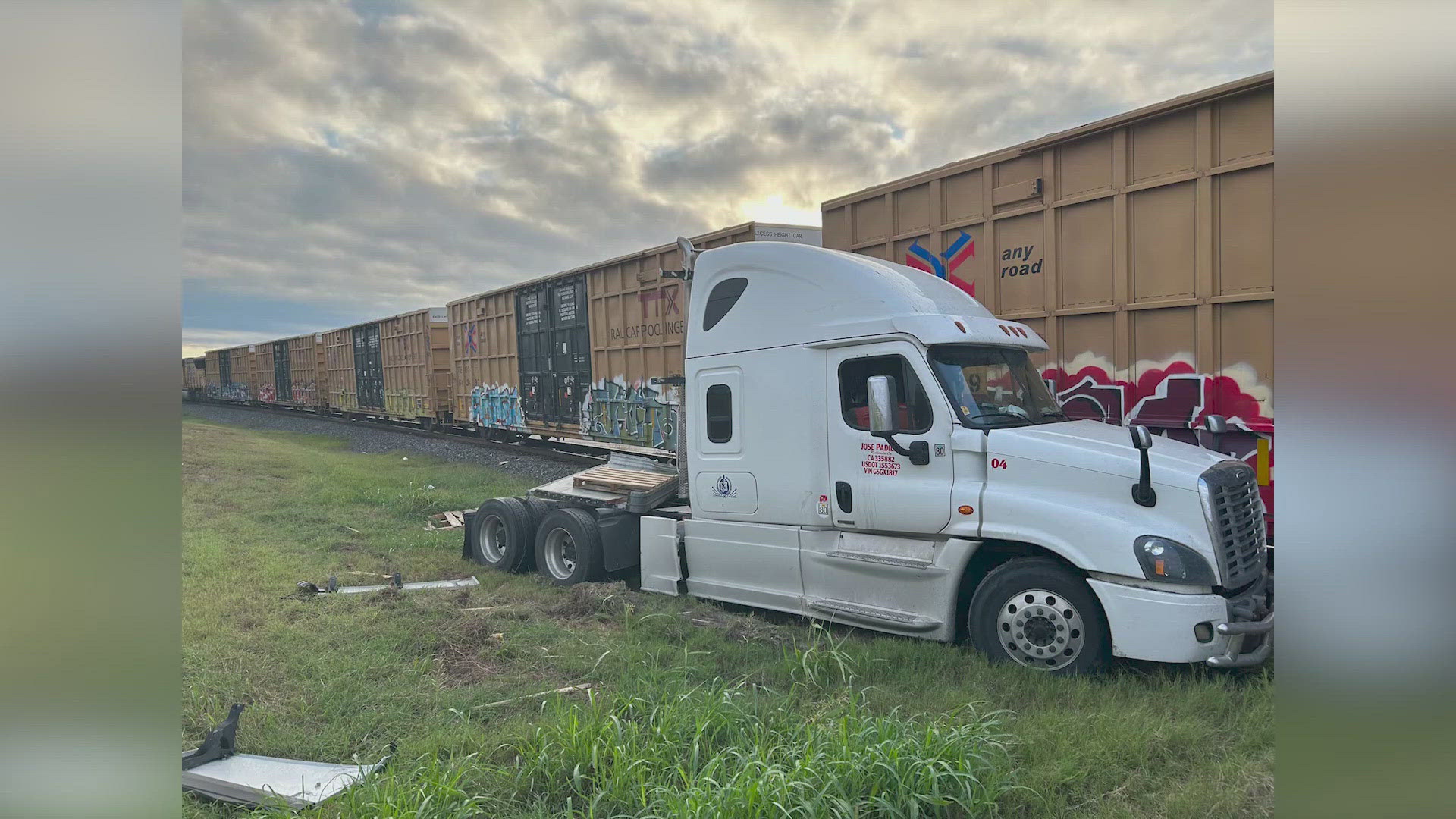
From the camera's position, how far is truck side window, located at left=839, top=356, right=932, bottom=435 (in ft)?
17.4

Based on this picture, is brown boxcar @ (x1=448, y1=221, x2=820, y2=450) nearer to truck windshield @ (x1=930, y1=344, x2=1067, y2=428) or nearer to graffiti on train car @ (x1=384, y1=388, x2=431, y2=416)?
truck windshield @ (x1=930, y1=344, x2=1067, y2=428)

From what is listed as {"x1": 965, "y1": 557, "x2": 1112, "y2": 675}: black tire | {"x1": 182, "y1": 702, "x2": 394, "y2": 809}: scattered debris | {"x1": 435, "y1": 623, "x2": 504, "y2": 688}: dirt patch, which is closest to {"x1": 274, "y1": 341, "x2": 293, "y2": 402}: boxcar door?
{"x1": 435, "y1": 623, "x2": 504, "y2": 688}: dirt patch

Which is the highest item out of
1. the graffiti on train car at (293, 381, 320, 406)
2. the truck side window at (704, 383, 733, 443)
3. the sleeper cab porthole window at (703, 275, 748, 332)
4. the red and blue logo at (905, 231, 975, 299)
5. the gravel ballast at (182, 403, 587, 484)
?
the red and blue logo at (905, 231, 975, 299)

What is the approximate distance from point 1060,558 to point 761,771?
2.53 metres

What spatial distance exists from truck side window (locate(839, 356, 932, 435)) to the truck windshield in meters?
0.20

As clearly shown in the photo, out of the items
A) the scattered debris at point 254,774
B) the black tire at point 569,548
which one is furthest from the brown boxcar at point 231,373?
the scattered debris at point 254,774

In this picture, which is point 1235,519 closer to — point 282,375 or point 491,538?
point 491,538

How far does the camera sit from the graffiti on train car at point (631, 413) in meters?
12.0

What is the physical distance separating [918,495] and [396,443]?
19302mm

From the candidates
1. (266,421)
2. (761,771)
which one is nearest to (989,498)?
(761,771)

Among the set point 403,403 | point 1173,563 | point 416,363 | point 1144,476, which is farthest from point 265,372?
point 1173,563

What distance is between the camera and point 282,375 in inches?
1393

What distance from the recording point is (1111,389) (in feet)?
21.5

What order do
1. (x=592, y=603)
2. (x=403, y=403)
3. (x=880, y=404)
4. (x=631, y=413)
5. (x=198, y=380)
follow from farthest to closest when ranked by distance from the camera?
(x=198, y=380), (x=403, y=403), (x=631, y=413), (x=592, y=603), (x=880, y=404)
